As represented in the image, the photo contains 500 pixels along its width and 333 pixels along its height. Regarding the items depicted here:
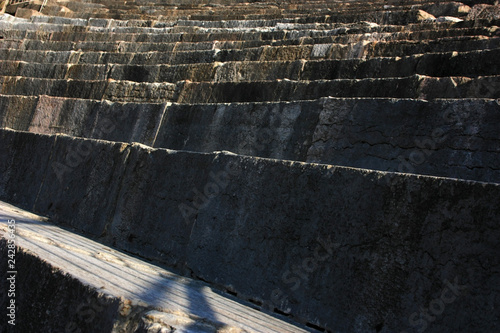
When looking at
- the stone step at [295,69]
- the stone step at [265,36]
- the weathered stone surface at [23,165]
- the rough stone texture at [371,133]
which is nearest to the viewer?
the rough stone texture at [371,133]

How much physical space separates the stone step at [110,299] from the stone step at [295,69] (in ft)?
10.9

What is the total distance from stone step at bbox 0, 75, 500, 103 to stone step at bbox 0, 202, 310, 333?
→ 2.51 meters

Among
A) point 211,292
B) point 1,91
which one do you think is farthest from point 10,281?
point 1,91

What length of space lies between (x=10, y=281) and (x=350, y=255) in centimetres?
167

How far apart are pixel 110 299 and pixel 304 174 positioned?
1225 mm

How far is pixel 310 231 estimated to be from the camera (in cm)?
271

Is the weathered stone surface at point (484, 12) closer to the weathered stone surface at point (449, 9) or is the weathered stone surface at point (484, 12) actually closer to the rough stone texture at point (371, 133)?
the weathered stone surface at point (449, 9)

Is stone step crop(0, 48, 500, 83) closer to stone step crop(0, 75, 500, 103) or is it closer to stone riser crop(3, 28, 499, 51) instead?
stone step crop(0, 75, 500, 103)

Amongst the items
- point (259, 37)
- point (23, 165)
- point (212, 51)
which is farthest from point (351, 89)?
point (259, 37)

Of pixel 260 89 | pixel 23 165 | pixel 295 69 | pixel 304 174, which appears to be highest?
pixel 295 69

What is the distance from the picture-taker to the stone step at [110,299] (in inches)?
80.0

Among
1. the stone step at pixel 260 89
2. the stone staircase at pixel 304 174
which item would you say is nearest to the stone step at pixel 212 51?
the stone staircase at pixel 304 174

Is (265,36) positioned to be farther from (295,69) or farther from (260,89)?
(260,89)

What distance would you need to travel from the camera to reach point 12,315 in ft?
8.30
